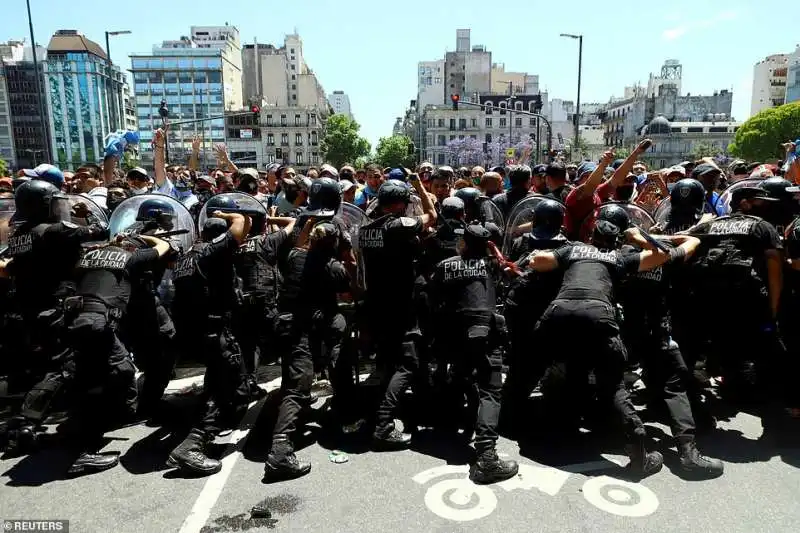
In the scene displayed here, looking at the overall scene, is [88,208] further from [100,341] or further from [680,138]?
[680,138]

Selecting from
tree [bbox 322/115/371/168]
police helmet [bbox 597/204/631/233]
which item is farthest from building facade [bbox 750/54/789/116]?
police helmet [bbox 597/204/631/233]

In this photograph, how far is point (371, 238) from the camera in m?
4.72

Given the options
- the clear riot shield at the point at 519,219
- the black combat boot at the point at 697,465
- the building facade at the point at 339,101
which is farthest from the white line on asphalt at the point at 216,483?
the building facade at the point at 339,101

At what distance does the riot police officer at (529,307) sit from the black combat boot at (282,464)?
5.98 feet

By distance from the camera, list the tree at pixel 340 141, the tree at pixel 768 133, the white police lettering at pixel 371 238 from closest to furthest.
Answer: the white police lettering at pixel 371 238 → the tree at pixel 768 133 → the tree at pixel 340 141

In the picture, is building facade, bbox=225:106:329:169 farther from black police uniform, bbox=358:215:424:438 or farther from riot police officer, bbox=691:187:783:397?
riot police officer, bbox=691:187:783:397

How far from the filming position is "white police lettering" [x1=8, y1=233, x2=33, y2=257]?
4699mm

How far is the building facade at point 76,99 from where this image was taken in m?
88.6

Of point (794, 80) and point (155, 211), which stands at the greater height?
point (794, 80)

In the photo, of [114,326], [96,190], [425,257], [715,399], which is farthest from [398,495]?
[96,190]

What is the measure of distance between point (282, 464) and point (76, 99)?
104759 mm

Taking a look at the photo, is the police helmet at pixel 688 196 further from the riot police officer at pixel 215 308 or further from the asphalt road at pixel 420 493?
the riot police officer at pixel 215 308

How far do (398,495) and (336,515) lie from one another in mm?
449

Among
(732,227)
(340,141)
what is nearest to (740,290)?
(732,227)
